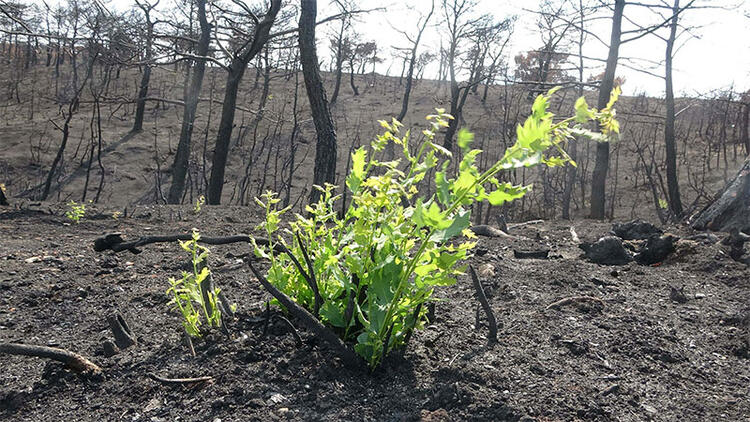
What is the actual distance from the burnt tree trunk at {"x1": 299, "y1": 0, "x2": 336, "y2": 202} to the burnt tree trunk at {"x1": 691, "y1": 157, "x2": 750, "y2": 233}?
4.00 m

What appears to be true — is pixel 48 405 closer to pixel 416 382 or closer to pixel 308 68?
pixel 416 382

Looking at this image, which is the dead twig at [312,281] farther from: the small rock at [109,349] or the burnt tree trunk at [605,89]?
the burnt tree trunk at [605,89]

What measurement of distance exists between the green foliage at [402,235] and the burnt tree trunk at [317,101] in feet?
13.3

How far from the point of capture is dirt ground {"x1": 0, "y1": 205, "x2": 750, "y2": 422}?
164 cm

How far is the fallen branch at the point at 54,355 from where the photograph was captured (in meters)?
1.79

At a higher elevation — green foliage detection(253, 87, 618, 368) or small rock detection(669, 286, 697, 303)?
green foliage detection(253, 87, 618, 368)

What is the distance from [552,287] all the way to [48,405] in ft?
7.81

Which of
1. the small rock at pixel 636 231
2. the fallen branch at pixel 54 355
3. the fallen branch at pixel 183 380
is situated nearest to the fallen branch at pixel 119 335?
the fallen branch at pixel 54 355

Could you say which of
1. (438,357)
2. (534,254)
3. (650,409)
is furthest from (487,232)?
(650,409)

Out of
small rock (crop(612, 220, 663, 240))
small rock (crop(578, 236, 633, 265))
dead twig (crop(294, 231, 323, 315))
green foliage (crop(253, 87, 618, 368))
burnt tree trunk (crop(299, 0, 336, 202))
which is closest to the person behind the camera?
green foliage (crop(253, 87, 618, 368))

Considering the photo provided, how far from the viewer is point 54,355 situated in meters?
1.82

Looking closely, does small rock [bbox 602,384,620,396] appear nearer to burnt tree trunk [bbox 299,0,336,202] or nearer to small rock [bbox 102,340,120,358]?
small rock [bbox 102,340,120,358]

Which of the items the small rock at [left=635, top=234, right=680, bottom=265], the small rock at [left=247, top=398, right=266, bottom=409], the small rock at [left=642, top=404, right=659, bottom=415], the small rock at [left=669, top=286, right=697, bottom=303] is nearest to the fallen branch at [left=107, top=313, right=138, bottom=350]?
the small rock at [left=247, top=398, right=266, bottom=409]

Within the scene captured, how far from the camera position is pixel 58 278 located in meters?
3.23
